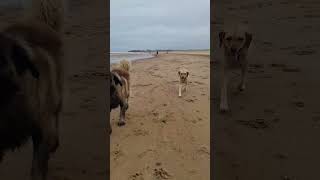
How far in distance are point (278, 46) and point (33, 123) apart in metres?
1.98

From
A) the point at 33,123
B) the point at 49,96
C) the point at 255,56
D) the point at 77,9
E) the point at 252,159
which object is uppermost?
the point at 77,9

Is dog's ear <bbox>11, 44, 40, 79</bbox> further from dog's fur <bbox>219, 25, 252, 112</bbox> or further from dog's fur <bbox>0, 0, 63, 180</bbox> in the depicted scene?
dog's fur <bbox>219, 25, 252, 112</bbox>

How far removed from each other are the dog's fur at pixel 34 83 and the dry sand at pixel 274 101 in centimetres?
130

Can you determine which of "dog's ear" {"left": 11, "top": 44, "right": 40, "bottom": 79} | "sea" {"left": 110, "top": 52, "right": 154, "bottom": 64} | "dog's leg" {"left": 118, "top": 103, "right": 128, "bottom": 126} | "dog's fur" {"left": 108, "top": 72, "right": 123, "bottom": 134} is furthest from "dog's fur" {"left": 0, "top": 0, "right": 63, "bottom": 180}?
"sea" {"left": 110, "top": 52, "right": 154, "bottom": 64}

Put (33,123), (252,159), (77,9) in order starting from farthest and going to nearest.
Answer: (77,9), (252,159), (33,123)

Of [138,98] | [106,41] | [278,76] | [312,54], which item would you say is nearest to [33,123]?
[106,41]

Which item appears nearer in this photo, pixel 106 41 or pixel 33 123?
pixel 33 123

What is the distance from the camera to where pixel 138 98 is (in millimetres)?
6855

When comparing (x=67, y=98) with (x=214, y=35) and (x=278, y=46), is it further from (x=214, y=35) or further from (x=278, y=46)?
(x=278, y=46)

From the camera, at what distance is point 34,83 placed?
271cm

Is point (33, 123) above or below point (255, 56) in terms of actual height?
below

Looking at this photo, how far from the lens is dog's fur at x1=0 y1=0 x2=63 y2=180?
2631 millimetres

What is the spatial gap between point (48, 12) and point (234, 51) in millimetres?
1556

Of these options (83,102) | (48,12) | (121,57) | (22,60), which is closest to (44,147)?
(83,102)
